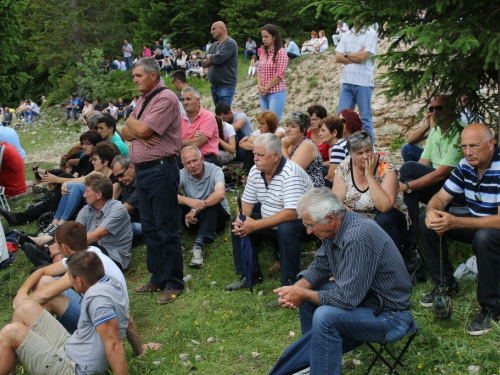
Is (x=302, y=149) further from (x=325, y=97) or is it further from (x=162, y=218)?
(x=325, y=97)

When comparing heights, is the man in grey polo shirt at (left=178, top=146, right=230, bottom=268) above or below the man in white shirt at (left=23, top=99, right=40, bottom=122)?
above

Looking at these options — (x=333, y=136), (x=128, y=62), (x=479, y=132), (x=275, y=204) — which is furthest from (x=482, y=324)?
(x=128, y=62)

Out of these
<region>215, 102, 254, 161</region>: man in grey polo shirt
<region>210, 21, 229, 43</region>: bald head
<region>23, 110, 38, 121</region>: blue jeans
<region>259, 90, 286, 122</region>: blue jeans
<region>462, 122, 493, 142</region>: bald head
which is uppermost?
<region>210, 21, 229, 43</region>: bald head

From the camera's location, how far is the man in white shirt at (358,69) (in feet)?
27.6

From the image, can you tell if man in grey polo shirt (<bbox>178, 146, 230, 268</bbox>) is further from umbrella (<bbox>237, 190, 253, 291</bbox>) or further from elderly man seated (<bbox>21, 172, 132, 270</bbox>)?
umbrella (<bbox>237, 190, 253, 291</bbox>)

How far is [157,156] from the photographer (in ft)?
19.3

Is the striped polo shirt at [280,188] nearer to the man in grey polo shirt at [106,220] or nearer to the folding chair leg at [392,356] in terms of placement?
the man in grey polo shirt at [106,220]

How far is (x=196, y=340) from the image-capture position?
5.41 metres

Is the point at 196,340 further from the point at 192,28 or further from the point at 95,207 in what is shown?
the point at 192,28

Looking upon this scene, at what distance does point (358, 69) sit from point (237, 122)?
236 cm

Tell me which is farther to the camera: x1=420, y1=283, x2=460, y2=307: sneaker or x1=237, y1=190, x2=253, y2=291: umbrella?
x1=237, y1=190, x2=253, y2=291: umbrella

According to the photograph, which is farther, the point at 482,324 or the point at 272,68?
the point at 272,68

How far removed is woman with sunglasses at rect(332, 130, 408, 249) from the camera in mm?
5383

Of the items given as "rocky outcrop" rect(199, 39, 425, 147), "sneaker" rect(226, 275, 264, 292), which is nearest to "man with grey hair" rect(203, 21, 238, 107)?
"rocky outcrop" rect(199, 39, 425, 147)
